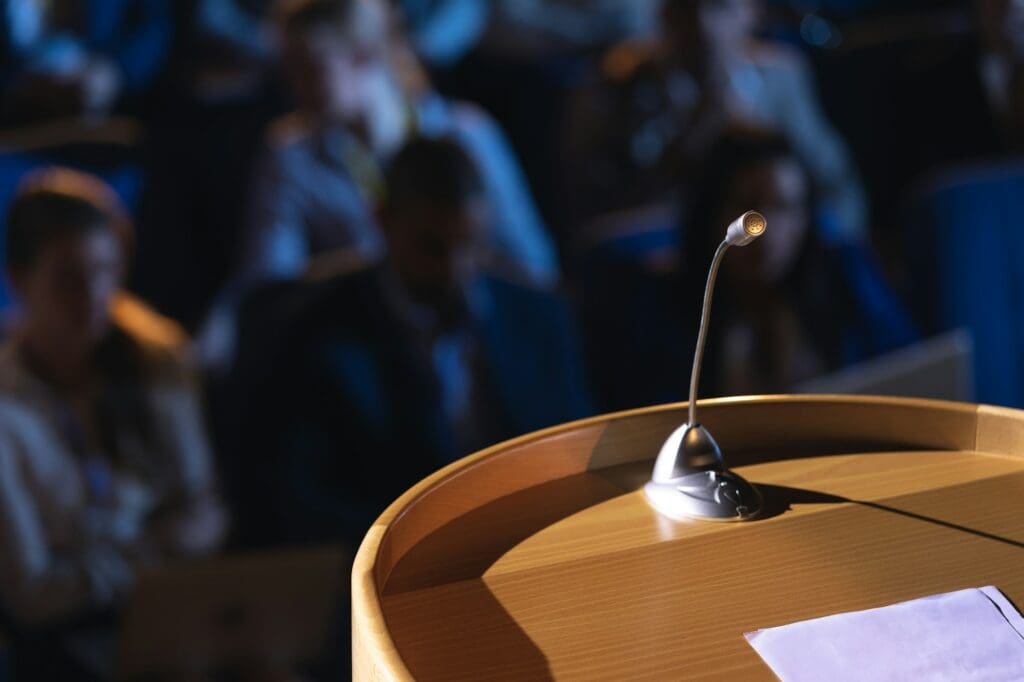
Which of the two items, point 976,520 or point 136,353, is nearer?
point 976,520

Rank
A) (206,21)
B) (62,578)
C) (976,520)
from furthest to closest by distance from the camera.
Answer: (206,21) → (62,578) → (976,520)

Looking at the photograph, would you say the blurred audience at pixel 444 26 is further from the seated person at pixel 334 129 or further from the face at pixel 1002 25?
the face at pixel 1002 25

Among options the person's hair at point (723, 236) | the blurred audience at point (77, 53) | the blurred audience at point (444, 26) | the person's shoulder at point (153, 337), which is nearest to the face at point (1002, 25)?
Answer: the person's hair at point (723, 236)

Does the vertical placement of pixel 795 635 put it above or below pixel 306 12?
below

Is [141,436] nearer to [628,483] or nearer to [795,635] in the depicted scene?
[628,483]

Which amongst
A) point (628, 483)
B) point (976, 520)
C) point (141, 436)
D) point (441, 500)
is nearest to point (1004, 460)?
point (976, 520)

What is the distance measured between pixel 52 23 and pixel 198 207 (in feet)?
1.55

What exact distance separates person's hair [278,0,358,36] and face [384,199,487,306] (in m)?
0.47

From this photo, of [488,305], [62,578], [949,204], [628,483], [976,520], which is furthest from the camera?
[949,204]

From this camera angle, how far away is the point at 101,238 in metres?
2.39

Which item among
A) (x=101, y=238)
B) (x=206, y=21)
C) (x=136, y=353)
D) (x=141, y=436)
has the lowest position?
(x=141, y=436)

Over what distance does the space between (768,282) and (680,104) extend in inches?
23.4

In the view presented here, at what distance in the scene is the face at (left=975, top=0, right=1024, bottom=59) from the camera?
12.4 feet

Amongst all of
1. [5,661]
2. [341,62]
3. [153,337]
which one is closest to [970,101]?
[341,62]
